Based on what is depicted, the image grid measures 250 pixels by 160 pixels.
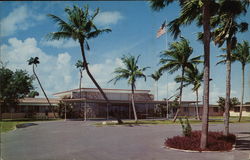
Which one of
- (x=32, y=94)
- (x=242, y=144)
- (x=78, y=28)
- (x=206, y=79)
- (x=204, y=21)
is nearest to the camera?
(x=206, y=79)

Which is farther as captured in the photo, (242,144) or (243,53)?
(243,53)

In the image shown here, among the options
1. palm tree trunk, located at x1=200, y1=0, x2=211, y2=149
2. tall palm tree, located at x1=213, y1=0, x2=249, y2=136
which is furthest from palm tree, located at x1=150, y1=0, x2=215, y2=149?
tall palm tree, located at x1=213, y1=0, x2=249, y2=136

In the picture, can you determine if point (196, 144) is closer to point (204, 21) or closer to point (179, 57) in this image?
point (204, 21)

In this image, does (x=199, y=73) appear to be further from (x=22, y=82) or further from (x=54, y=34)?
(x=22, y=82)

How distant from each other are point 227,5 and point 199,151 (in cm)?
739

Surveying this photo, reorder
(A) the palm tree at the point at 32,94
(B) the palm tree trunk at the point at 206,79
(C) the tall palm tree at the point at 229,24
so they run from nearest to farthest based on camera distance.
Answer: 1. (B) the palm tree trunk at the point at 206,79
2. (C) the tall palm tree at the point at 229,24
3. (A) the palm tree at the point at 32,94

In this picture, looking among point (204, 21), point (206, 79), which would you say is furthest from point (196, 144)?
point (204, 21)

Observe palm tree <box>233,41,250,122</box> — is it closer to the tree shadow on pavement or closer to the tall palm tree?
the tall palm tree

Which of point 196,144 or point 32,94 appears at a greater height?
point 32,94

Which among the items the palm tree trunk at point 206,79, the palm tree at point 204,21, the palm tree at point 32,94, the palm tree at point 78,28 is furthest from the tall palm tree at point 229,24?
the palm tree at point 32,94

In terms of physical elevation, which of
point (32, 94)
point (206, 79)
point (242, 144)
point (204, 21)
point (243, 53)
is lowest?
point (242, 144)

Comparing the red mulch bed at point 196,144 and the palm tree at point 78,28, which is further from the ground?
the palm tree at point 78,28

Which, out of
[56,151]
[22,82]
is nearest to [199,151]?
[56,151]

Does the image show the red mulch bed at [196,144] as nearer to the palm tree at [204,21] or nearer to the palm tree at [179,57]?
the palm tree at [204,21]
